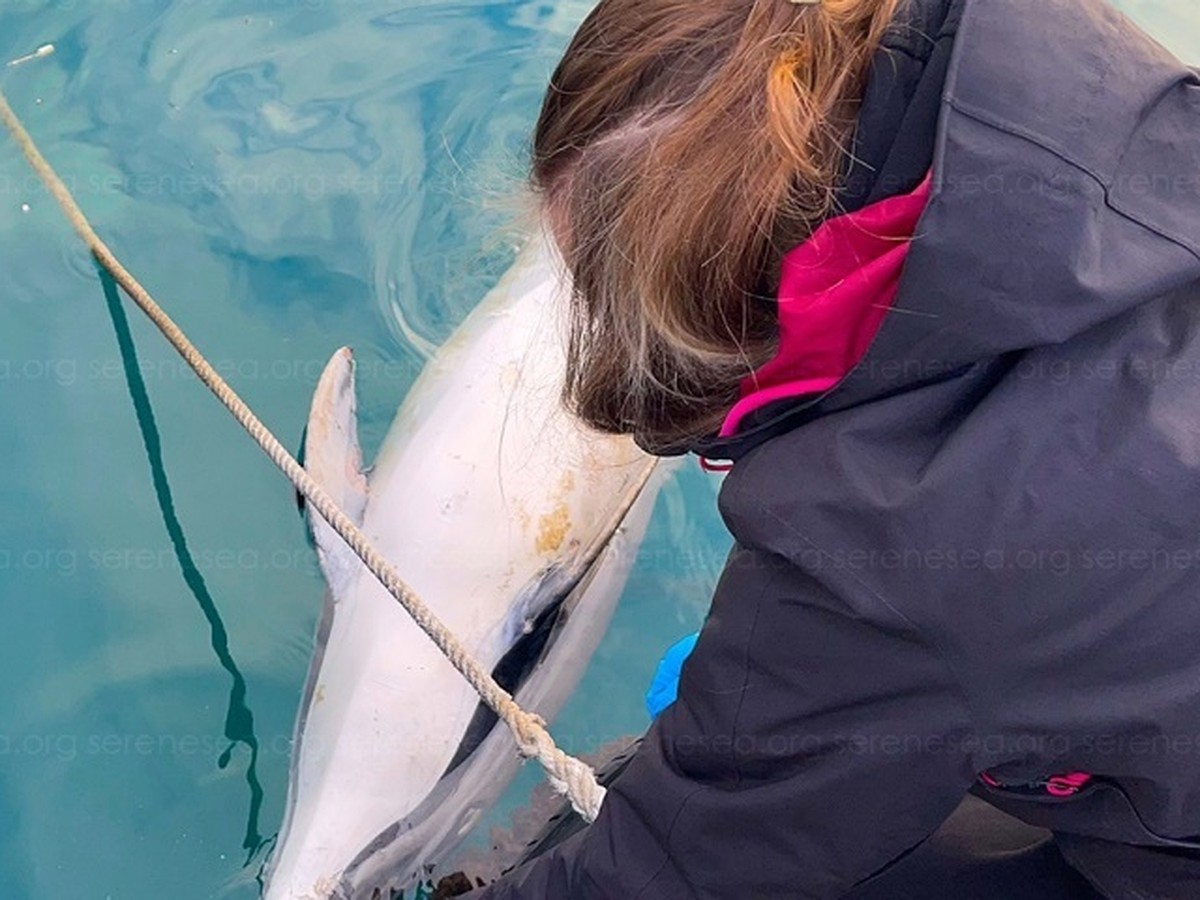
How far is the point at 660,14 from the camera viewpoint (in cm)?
152

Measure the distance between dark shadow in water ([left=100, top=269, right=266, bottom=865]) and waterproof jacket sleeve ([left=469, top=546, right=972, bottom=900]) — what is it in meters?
1.48

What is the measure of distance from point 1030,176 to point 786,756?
0.78 metres

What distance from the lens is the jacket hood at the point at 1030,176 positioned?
1289 mm

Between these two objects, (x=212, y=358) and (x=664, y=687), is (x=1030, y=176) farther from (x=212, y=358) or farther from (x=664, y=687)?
(x=212, y=358)

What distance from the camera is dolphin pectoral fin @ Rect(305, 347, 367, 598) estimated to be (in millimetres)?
3207

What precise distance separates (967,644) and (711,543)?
2.44 metres

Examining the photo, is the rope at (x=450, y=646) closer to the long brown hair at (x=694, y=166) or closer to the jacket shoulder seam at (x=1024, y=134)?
the long brown hair at (x=694, y=166)

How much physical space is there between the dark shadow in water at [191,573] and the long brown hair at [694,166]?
6.09 ft

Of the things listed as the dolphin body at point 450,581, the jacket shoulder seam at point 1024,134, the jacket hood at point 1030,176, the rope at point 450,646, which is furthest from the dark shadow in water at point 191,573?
the jacket shoulder seam at point 1024,134

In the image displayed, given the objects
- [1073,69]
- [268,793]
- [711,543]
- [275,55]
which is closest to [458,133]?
[275,55]

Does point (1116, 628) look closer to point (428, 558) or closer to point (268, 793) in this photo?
point (428, 558)

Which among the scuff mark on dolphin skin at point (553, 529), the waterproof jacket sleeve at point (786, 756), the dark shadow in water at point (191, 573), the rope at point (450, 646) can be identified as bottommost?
the dark shadow in water at point (191, 573)

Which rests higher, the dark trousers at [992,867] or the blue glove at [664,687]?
the dark trousers at [992,867]

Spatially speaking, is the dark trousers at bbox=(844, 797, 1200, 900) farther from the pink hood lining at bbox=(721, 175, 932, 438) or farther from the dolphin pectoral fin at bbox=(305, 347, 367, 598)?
the dolphin pectoral fin at bbox=(305, 347, 367, 598)
